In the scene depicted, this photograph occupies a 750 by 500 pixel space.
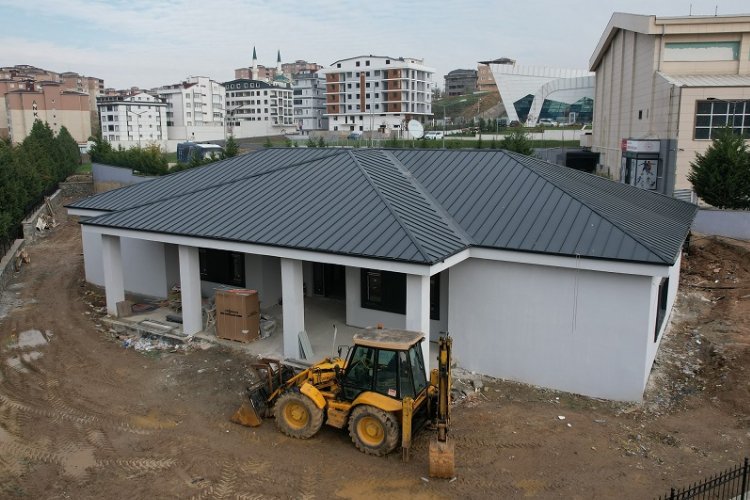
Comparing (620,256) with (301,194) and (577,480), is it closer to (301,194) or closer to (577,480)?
(577,480)

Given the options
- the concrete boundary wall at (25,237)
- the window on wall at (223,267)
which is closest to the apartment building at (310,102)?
the concrete boundary wall at (25,237)

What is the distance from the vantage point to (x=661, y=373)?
48.0ft

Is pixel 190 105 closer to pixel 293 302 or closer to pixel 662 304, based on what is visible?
pixel 293 302

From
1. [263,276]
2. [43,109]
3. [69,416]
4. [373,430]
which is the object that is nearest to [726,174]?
[263,276]

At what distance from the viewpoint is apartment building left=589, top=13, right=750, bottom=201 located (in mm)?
33844

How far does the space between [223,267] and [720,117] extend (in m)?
28.8

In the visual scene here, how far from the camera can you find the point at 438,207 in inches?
643

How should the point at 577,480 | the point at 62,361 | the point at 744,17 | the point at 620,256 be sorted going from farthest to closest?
the point at 744,17
the point at 62,361
the point at 620,256
the point at 577,480

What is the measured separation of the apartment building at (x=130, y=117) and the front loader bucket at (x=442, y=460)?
312ft

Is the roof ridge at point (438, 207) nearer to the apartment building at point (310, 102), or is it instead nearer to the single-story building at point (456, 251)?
the single-story building at point (456, 251)

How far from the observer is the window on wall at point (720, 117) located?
1320 inches

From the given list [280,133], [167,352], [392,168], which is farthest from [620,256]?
[280,133]

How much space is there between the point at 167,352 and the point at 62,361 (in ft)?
8.52

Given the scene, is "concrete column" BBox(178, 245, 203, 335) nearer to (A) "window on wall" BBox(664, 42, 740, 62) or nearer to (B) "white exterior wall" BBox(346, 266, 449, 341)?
(B) "white exterior wall" BBox(346, 266, 449, 341)
